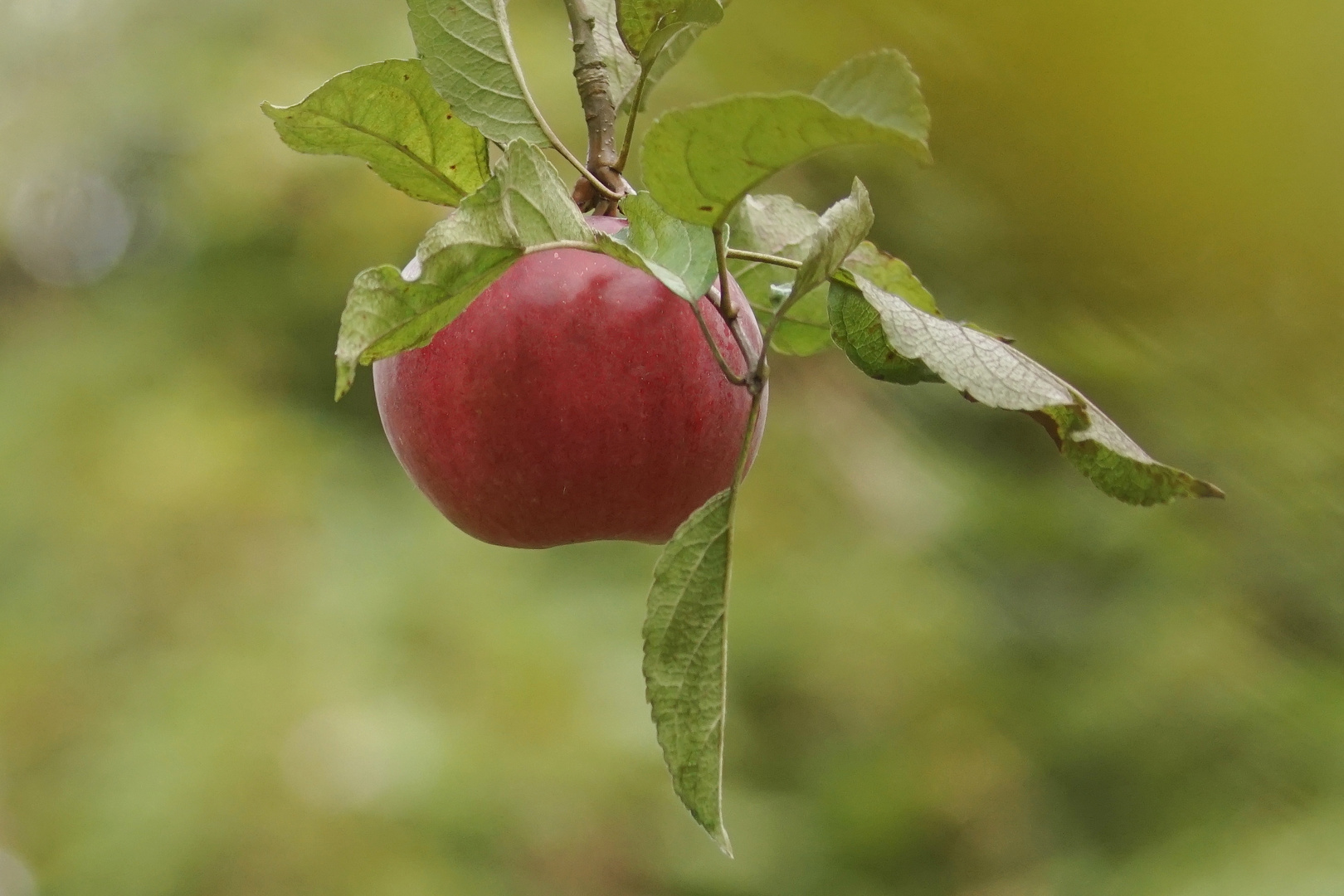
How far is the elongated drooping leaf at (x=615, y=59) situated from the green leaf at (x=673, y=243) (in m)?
0.09

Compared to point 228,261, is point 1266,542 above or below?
above

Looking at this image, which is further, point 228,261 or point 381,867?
point 228,261

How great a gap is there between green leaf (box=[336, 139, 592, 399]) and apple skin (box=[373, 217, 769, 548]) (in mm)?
65

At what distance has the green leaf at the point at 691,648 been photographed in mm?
479

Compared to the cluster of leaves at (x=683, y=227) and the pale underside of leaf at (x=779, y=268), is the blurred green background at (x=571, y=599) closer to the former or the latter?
the pale underside of leaf at (x=779, y=268)

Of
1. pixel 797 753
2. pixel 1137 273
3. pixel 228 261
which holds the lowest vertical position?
pixel 797 753

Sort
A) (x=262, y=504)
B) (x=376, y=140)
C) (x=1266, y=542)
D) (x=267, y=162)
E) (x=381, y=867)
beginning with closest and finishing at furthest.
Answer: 1. (x=376, y=140)
2. (x=1266, y=542)
3. (x=381, y=867)
4. (x=262, y=504)
5. (x=267, y=162)

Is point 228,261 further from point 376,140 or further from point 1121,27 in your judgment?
point 376,140

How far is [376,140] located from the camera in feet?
1.77

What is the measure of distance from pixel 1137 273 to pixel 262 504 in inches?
46.8

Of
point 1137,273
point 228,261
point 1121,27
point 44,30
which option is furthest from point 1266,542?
point 44,30

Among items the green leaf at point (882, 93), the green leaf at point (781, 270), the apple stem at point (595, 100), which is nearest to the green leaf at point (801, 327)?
the green leaf at point (781, 270)

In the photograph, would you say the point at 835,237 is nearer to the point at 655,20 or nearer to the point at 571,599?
the point at 655,20

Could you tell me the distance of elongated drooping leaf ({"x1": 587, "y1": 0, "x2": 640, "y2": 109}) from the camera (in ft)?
1.80
